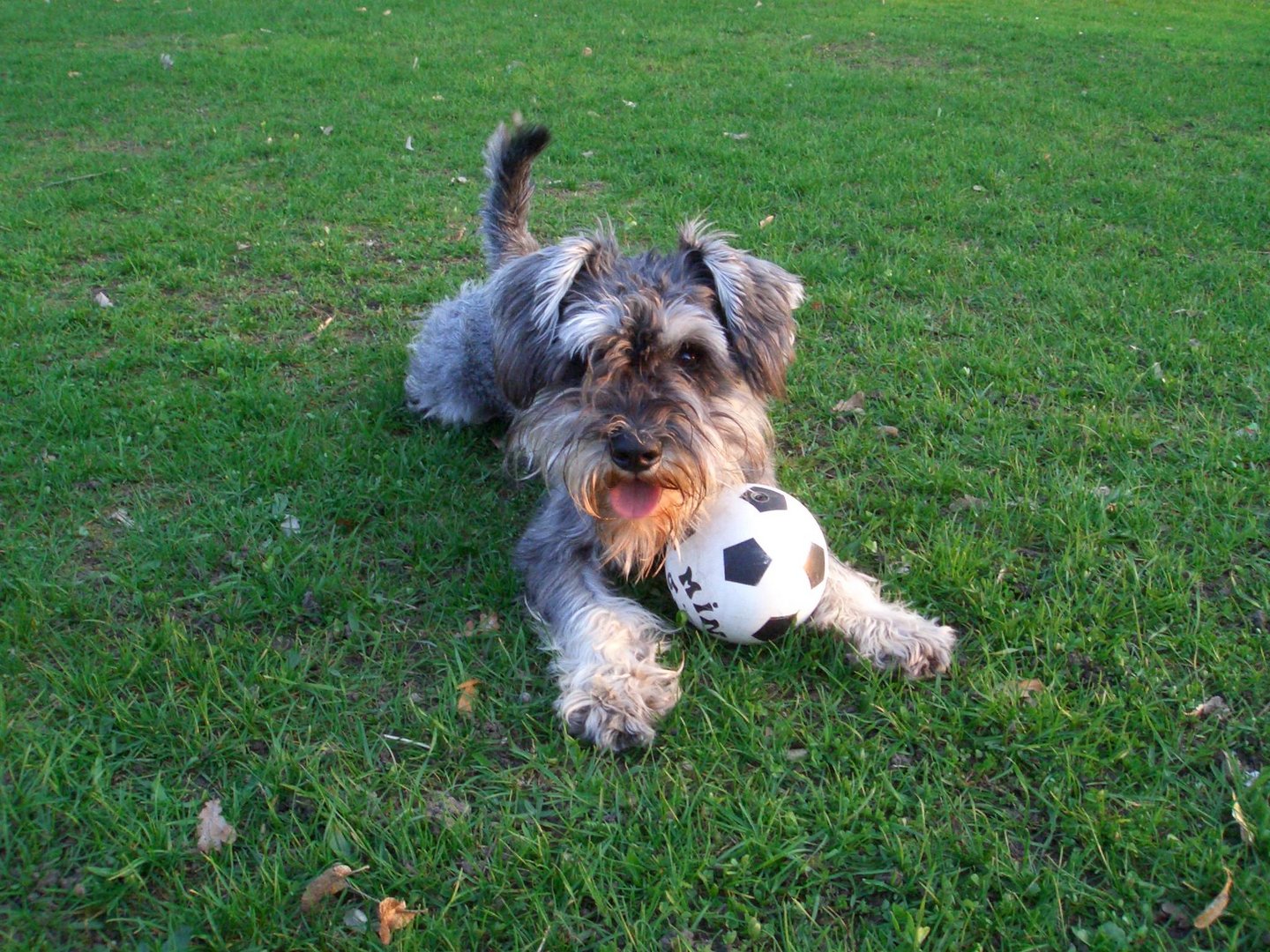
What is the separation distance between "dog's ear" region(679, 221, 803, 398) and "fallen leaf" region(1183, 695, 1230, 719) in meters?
1.99

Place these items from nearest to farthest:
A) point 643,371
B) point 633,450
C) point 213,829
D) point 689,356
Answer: point 213,829 → point 633,450 → point 643,371 → point 689,356

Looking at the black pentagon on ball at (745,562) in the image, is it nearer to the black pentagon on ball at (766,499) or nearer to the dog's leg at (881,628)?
the black pentagon on ball at (766,499)

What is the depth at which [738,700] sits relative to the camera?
3293mm

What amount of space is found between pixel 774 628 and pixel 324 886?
5.68ft

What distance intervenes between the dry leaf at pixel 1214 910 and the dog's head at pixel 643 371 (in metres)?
1.99

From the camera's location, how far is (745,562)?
134 inches

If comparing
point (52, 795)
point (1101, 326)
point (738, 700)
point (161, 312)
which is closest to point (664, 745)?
point (738, 700)

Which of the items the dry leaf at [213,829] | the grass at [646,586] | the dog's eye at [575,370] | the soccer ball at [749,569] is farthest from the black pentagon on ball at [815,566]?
the dry leaf at [213,829]

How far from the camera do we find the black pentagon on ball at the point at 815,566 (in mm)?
3432

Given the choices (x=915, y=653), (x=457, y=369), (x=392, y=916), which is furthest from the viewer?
(x=457, y=369)

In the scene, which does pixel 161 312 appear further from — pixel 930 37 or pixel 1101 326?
pixel 930 37

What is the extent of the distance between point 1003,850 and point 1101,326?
14.5ft

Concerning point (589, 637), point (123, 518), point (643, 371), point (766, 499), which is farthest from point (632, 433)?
point (123, 518)

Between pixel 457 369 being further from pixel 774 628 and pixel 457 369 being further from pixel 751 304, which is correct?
pixel 774 628
